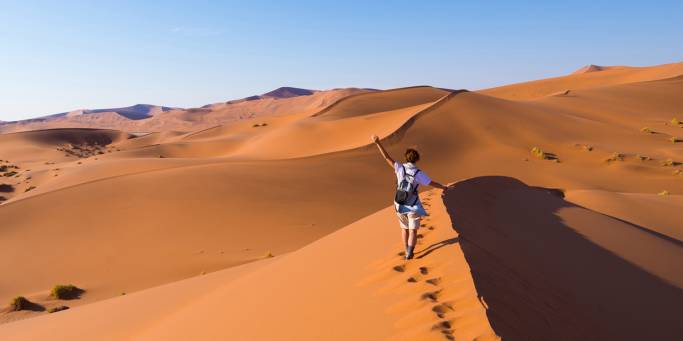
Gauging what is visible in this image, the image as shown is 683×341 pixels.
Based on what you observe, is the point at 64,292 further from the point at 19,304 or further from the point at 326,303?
the point at 326,303

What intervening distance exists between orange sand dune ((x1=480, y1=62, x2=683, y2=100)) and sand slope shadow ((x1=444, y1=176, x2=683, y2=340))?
63.2 meters

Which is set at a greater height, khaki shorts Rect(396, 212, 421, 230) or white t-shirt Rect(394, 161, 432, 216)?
white t-shirt Rect(394, 161, 432, 216)

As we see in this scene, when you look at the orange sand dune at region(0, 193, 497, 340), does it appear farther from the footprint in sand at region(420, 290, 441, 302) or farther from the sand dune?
the sand dune

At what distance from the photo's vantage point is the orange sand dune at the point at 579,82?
223ft

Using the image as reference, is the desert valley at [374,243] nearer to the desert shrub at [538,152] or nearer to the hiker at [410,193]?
the desert shrub at [538,152]

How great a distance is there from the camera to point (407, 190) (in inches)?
192

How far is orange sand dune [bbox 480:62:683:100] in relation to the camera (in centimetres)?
6794

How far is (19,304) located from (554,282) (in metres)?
9.06

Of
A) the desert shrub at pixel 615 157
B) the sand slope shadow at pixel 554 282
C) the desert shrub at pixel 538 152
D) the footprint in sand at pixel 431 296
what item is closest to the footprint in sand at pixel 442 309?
the footprint in sand at pixel 431 296

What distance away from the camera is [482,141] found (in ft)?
79.8

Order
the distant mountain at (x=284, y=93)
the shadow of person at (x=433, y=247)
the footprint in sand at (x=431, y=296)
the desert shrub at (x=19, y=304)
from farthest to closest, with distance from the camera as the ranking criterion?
the distant mountain at (x=284, y=93), the desert shrub at (x=19, y=304), the shadow of person at (x=433, y=247), the footprint in sand at (x=431, y=296)

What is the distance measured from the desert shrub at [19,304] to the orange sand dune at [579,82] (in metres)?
65.7

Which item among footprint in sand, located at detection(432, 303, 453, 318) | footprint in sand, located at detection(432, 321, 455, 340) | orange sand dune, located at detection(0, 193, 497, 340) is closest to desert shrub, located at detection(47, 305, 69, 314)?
orange sand dune, located at detection(0, 193, 497, 340)

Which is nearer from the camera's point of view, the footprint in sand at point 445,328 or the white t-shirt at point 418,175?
the footprint in sand at point 445,328
